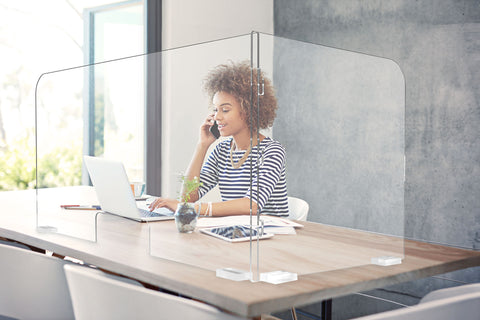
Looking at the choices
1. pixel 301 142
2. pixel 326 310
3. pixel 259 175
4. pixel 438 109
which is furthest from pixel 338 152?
pixel 438 109

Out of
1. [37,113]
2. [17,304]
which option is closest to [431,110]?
[37,113]

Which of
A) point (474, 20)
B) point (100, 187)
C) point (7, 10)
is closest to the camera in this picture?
point (100, 187)

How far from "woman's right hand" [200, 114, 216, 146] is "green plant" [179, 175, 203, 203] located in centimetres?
12

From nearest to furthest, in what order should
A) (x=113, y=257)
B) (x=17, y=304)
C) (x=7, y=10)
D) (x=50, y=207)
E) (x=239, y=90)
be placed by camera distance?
(x=239, y=90) < (x=113, y=257) < (x=17, y=304) < (x=50, y=207) < (x=7, y=10)

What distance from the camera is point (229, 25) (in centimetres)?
454

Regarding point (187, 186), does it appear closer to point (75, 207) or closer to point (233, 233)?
point (233, 233)

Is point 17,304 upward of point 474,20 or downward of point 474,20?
downward

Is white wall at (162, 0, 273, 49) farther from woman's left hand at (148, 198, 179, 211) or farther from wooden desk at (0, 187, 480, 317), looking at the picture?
woman's left hand at (148, 198, 179, 211)

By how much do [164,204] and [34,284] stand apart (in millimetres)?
471

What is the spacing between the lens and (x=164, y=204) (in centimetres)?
189

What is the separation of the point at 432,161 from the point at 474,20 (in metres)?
0.89

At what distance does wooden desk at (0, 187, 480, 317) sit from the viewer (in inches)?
52.2

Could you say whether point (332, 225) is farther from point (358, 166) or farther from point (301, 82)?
point (301, 82)

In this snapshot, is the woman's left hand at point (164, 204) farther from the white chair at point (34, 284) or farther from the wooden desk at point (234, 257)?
the white chair at point (34, 284)
